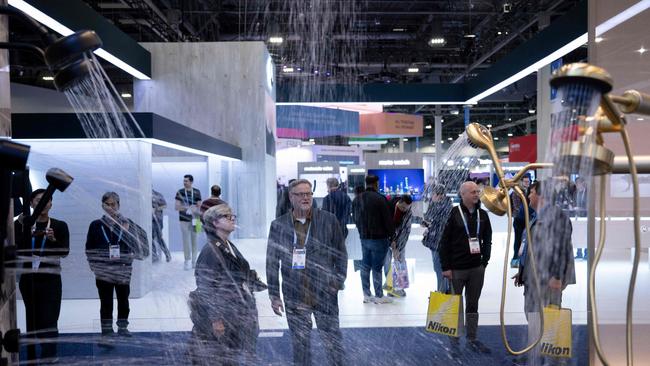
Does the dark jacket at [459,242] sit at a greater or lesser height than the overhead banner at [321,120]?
lesser

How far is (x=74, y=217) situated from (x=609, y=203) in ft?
16.8

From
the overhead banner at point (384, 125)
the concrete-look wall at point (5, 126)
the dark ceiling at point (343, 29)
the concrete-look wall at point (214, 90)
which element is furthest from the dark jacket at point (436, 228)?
the overhead banner at point (384, 125)

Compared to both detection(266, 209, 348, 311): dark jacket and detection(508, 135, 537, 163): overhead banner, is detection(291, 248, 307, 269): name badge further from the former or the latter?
detection(508, 135, 537, 163): overhead banner

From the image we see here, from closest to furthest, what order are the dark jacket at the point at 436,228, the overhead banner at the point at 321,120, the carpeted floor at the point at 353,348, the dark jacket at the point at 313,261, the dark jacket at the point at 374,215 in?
the carpeted floor at the point at 353,348
the dark jacket at the point at 313,261
the dark jacket at the point at 436,228
the dark jacket at the point at 374,215
the overhead banner at the point at 321,120

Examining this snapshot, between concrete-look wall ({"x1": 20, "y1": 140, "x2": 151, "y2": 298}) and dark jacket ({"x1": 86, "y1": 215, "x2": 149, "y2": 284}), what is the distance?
106cm

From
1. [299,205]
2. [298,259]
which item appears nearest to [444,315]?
[298,259]

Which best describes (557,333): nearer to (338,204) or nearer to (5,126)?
(5,126)

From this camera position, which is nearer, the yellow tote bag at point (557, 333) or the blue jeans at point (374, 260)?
the yellow tote bag at point (557, 333)

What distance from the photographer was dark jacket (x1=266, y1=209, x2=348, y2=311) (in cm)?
319

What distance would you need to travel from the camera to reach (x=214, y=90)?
10.0m

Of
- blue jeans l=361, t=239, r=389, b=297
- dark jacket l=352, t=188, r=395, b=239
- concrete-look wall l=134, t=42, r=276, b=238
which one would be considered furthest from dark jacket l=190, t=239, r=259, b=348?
concrete-look wall l=134, t=42, r=276, b=238

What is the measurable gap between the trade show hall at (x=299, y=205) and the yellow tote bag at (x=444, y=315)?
1cm

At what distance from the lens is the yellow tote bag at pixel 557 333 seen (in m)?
3.06

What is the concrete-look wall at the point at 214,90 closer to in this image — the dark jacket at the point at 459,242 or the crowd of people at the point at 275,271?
the crowd of people at the point at 275,271
